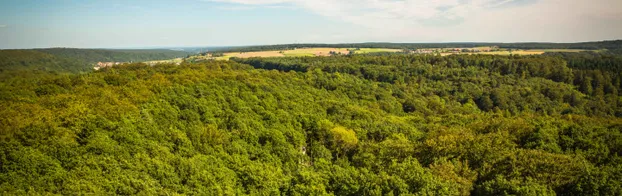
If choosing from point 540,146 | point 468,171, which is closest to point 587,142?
point 540,146

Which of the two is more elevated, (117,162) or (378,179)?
(117,162)

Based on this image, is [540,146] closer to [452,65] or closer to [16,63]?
[452,65]

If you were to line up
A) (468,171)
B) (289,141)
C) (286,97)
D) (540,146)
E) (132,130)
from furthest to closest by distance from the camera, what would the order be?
(286,97)
(289,141)
(540,146)
(132,130)
(468,171)

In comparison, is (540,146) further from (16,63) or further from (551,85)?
(16,63)

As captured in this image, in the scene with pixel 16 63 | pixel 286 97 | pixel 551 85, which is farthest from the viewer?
pixel 16 63

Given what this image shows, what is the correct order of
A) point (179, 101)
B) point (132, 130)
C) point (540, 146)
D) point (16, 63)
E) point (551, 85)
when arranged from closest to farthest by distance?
point (132, 130) < point (540, 146) < point (179, 101) < point (551, 85) < point (16, 63)

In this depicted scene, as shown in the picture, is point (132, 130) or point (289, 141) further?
point (289, 141)

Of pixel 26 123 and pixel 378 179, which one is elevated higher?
pixel 26 123

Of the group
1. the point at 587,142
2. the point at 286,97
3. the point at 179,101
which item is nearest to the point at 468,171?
the point at 587,142

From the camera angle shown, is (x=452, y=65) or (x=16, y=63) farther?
(x=16, y=63)
